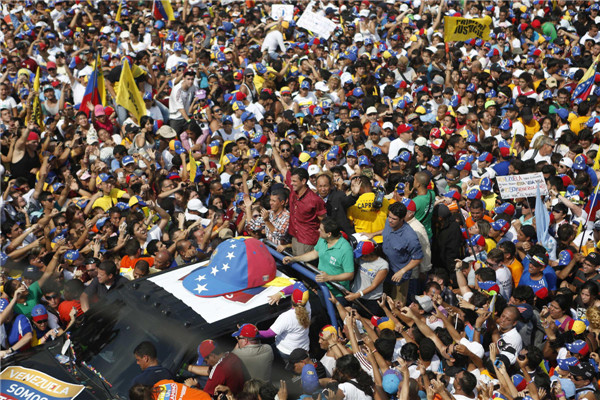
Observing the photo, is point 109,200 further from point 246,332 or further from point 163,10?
point 163,10

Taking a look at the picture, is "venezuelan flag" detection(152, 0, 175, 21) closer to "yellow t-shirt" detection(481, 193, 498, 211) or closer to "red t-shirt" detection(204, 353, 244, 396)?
"yellow t-shirt" detection(481, 193, 498, 211)

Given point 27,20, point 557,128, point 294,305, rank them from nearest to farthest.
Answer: point 294,305 → point 557,128 → point 27,20

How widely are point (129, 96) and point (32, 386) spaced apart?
Result: 746 centimetres

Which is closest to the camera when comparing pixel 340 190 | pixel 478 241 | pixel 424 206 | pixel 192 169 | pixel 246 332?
pixel 246 332

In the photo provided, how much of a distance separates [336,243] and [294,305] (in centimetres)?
131

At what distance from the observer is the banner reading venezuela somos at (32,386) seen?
5.98 m

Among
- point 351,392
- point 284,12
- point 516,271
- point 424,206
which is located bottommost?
point 284,12

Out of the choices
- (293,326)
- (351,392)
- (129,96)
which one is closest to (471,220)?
(293,326)

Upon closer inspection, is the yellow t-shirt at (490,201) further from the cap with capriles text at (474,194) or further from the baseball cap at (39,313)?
the baseball cap at (39,313)

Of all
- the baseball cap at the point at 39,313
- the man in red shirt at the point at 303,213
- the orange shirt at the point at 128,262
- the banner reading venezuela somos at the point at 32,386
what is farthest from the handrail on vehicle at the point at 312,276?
the baseball cap at the point at 39,313

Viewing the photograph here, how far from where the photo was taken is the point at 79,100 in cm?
1428

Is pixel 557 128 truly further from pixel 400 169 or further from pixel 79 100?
pixel 79 100

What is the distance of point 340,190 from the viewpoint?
9.13 meters

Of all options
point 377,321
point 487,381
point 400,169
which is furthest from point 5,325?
point 400,169
